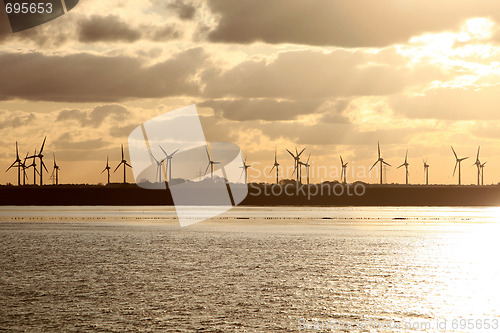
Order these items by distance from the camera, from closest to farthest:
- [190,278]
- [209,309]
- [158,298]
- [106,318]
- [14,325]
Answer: [14,325] → [106,318] → [209,309] → [158,298] → [190,278]

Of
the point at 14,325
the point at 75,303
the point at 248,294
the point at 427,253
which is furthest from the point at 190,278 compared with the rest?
the point at 427,253

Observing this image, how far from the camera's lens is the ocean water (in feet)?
114

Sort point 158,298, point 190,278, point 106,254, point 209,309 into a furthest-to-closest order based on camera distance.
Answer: point 106,254, point 190,278, point 158,298, point 209,309

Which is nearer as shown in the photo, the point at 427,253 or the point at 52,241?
the point at 427,253

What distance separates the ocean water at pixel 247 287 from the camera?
34.8 meters

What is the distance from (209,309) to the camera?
38188 mm

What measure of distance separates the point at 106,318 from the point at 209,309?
5895mm

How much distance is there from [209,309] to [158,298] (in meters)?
4.95

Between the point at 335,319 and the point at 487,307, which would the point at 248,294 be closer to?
the point at 335,319

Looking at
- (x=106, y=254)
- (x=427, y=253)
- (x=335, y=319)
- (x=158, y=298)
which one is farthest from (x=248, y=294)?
(x=427, y=253)

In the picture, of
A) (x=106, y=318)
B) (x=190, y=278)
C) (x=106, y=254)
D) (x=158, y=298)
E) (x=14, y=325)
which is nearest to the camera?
(x=14, y=325)

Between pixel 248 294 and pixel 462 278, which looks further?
pixel 462 278

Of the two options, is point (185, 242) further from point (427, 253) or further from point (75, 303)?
point (75, 303)

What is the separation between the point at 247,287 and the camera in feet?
153
